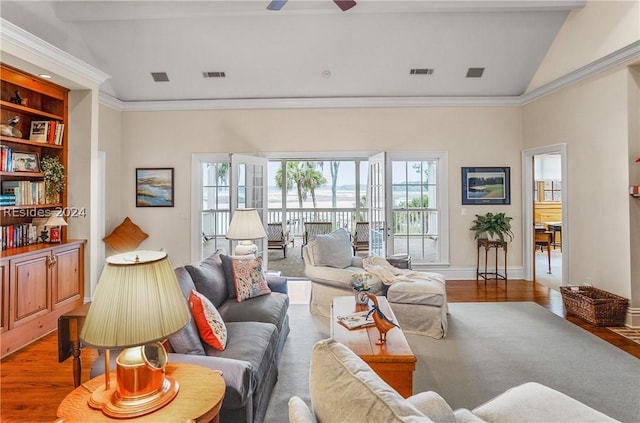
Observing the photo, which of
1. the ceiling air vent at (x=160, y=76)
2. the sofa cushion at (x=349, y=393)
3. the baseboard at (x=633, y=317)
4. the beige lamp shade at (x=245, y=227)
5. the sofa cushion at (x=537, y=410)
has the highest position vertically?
the ceiling air vent at (x=160, y=76)

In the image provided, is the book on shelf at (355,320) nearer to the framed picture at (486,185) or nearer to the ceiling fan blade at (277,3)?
the ceiling fan blade at (277,3)

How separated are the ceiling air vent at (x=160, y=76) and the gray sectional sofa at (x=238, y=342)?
3.25m

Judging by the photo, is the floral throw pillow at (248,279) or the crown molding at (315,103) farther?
the crown molding at (315,103)

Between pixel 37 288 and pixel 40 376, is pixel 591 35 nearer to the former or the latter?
pixel 40 376

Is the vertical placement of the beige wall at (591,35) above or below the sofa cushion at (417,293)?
above

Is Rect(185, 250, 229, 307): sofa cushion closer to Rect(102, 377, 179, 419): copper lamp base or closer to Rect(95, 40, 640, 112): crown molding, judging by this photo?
Rect(102, 377, 179, 419): copper lamp base

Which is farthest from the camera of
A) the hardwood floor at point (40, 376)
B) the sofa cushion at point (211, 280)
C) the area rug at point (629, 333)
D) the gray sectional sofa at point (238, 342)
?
the area rug at point (629, 333)

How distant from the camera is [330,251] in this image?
13.7 feet

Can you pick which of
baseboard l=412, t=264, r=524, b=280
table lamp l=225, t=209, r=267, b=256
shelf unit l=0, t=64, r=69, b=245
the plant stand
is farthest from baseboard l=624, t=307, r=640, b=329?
shelf unit l=0, t=64, r=69, b=245

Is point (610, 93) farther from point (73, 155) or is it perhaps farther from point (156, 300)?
point (73, 155)

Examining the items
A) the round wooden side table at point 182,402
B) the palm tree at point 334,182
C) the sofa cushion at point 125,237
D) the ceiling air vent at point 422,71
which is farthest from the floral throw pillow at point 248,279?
the palm tree at point 334,182

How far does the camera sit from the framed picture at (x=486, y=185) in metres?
5.51

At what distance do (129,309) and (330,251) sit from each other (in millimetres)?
3134

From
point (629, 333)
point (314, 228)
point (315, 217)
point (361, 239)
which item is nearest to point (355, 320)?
point (629, 333)
